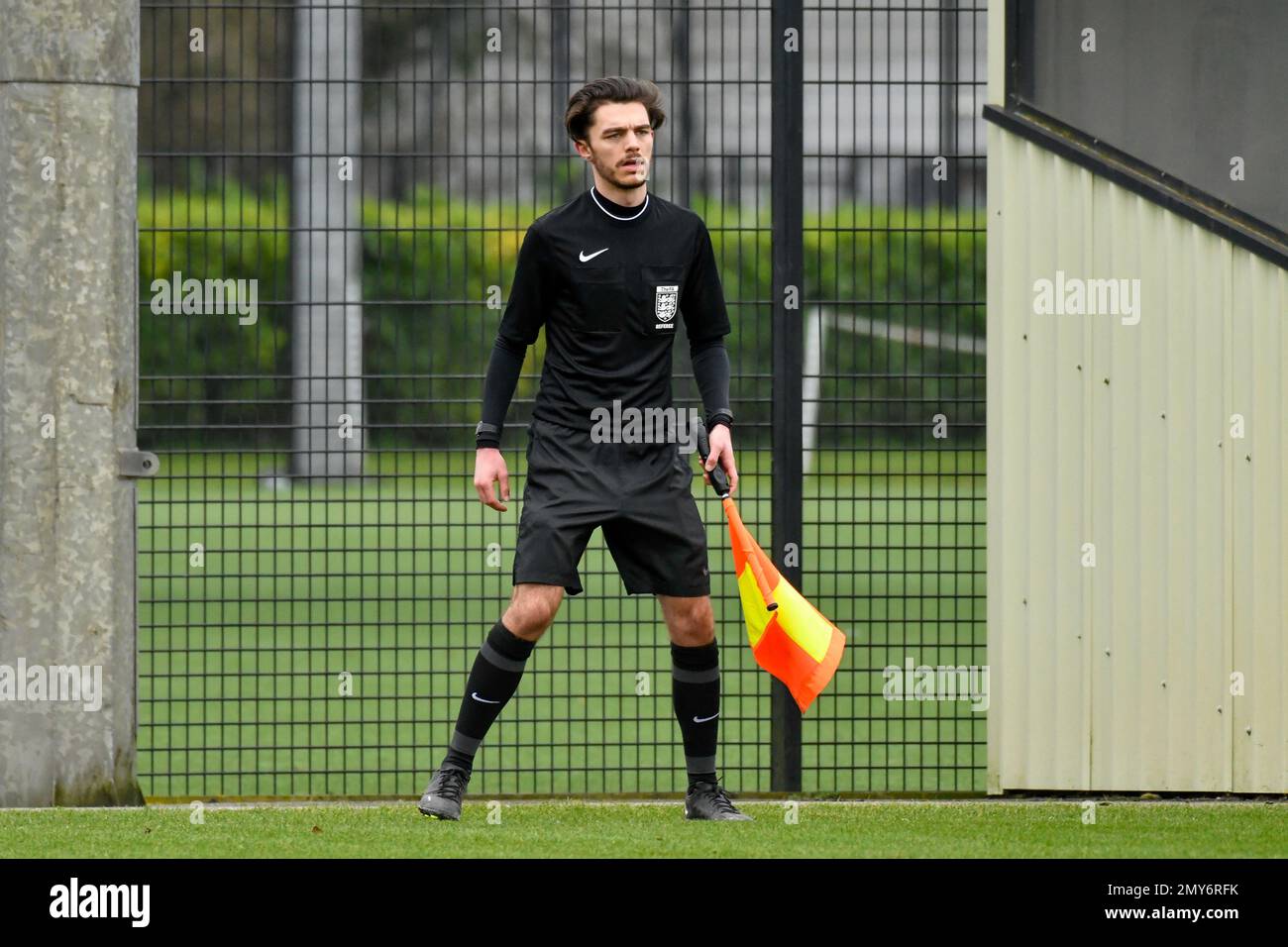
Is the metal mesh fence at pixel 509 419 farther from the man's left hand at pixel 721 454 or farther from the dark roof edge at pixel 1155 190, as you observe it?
the man's left hand at pixel 721 454

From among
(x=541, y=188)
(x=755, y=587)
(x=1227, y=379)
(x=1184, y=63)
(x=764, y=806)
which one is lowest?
(x=764, y=806)

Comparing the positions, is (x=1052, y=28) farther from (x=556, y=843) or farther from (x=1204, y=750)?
(x=556, y=843)

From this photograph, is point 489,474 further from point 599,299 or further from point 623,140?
point 623,140

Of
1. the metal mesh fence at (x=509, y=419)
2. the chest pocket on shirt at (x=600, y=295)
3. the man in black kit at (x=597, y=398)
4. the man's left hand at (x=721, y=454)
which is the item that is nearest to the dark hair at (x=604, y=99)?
the man in black kit at (x=597, y=398)

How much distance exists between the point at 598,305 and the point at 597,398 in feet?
0.86

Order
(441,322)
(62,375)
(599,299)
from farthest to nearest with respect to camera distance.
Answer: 1. (441,322)
2. (62,375)
3. (599,299)

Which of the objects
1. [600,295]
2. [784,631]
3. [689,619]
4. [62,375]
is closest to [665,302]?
[600,295]

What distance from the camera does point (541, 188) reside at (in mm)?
22141

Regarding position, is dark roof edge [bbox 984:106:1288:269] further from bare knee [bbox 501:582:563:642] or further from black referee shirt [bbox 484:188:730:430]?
bare knee [bbox 501:582:563:642]

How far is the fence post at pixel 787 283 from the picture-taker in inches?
275

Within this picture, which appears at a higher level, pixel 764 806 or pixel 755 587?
pixel 755 587

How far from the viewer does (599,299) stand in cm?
608

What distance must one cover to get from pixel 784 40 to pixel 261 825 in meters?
2.94
